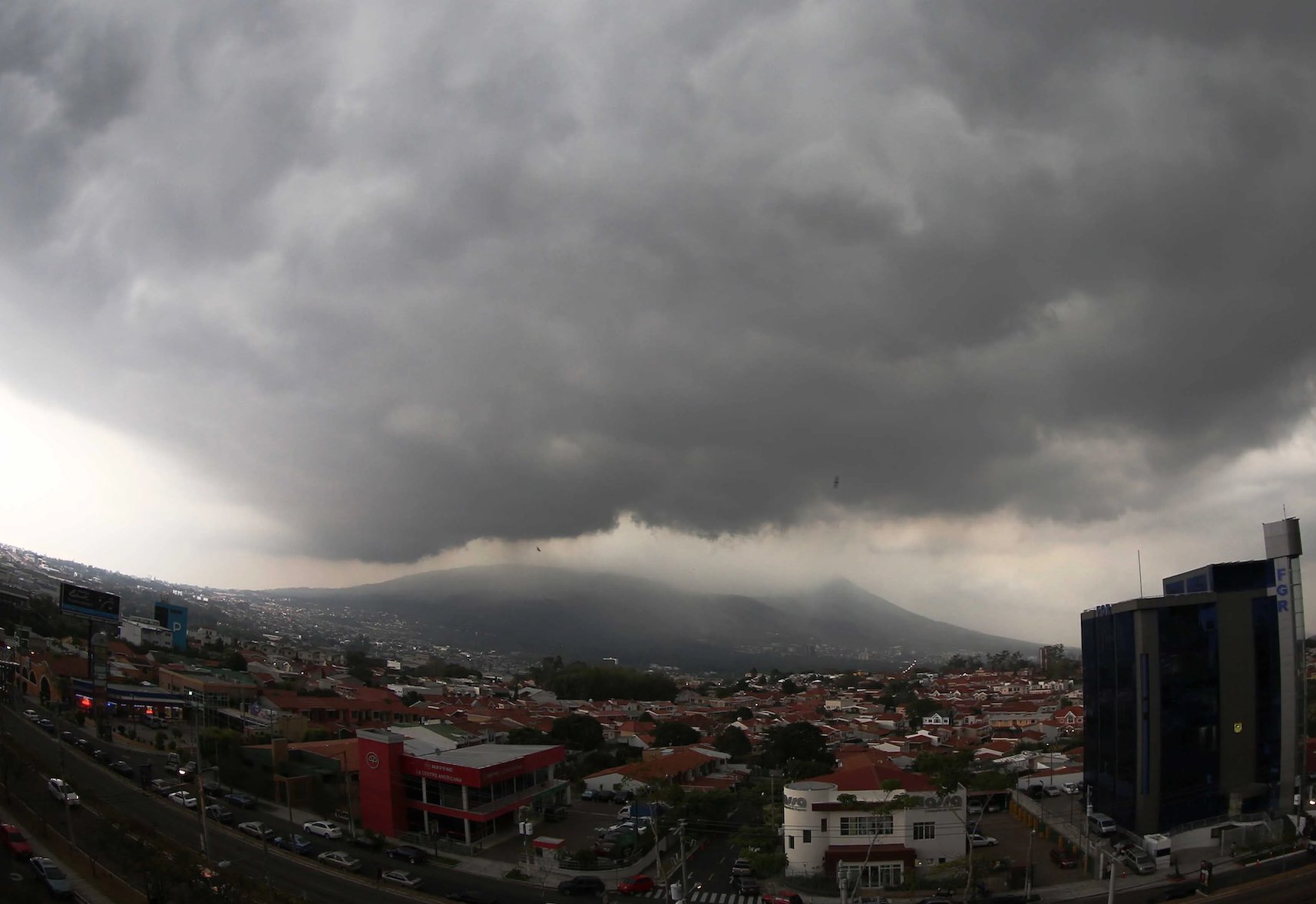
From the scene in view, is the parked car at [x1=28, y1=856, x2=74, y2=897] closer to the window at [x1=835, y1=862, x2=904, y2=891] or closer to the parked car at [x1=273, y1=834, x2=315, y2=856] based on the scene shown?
the parked car at [x1=273, y1=834, x2=315, y2=856]

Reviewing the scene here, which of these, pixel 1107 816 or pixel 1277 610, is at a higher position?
pixel 1277 610

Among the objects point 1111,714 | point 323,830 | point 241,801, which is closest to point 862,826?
point 1111,714

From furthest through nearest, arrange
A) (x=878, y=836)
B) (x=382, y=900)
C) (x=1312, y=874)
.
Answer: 1. (x=878, y=836)
2. (x=1312, y=874)
3. (x=382, y=900)

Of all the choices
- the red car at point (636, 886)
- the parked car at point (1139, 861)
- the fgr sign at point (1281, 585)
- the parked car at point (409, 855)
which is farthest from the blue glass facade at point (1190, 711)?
the parked car at point (409, 855)

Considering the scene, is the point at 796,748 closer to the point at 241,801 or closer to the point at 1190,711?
the point at 1190,711

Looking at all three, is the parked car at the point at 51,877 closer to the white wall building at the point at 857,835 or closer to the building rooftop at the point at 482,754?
the building rooftop at the point at 482,754

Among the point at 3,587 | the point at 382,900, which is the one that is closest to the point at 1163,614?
the point at 382,900

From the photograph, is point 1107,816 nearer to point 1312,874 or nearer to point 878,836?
point 1312,874
